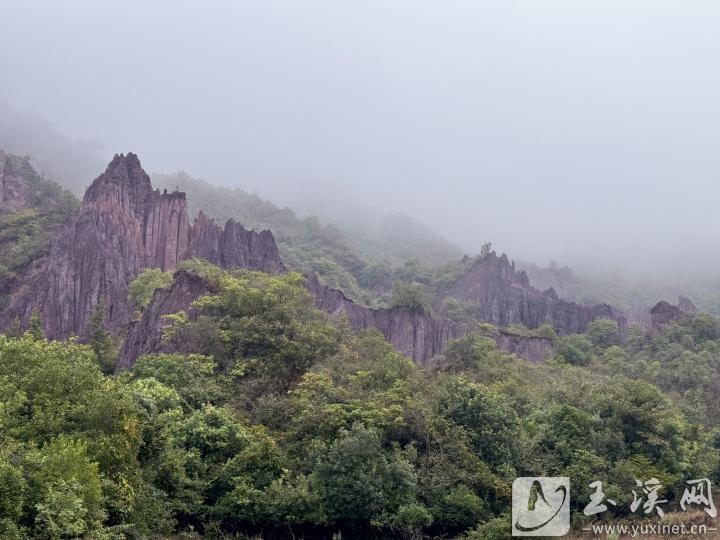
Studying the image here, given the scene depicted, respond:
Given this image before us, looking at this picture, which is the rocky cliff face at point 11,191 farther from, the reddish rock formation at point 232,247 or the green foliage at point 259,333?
the green foliage at point 259,333

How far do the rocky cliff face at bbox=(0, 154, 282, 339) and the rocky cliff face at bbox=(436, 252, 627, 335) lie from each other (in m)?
29.7

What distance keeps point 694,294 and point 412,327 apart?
75.7m

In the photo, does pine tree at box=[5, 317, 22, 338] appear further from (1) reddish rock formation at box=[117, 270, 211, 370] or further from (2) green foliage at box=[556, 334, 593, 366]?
(2) green foliage at box=[556, 334, 593, 366]

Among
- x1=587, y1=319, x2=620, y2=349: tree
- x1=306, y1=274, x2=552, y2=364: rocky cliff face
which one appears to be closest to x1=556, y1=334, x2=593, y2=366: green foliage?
x1=306, y1=274, x2=552, y2=364: rocky cliff face

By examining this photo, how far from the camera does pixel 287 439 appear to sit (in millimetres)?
20750

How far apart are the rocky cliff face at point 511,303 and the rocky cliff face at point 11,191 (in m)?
45.6

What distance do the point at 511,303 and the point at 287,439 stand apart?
56.6m

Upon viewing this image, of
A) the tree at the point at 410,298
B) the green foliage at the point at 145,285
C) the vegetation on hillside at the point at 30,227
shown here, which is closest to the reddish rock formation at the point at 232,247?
the green foliage at the point at 145,285

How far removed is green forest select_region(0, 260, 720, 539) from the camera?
13.4m

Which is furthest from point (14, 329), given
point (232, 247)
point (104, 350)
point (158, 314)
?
point (232, 247)

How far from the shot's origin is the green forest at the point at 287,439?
1342 cm

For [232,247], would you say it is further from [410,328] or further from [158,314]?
[158,314]

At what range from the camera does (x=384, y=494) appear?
A: 58.1 feet

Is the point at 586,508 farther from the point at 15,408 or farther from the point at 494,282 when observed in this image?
the point at 494,282
